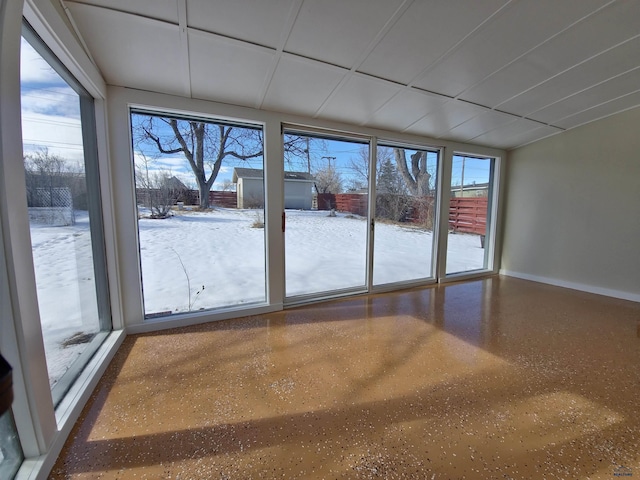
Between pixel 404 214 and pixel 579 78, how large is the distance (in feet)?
6.96

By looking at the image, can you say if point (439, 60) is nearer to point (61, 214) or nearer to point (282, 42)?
point (282, 42)

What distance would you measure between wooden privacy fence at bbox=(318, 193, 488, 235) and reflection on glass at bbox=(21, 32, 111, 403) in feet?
7.08

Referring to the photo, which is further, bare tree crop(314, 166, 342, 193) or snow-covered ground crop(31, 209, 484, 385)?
bare tree crop(314, 166, 342, 193)

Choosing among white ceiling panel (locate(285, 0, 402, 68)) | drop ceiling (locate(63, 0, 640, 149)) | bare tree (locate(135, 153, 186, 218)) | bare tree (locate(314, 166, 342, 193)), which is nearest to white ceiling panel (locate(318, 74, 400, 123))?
drop ceiling (locate(63, 0, 640, 149))

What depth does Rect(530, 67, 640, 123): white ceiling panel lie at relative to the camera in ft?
8.43

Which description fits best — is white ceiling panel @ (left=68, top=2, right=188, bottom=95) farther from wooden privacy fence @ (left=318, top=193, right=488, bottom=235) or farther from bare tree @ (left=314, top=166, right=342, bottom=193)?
wooden privacy fence @ (left=318, top=193, right=488, bottom=235)

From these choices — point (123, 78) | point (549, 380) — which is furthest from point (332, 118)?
point (549, 380)

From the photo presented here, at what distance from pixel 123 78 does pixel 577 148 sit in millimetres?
5359

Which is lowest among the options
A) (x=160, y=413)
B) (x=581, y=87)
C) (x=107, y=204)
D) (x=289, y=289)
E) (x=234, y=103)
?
(x=160, y=413)

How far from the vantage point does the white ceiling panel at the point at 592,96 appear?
2570 mm

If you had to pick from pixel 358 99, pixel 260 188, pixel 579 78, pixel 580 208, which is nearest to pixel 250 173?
pixel 260 188

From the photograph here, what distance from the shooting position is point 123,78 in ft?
6.70

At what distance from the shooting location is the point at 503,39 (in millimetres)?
1878

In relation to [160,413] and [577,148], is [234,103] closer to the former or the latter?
[160,413]
